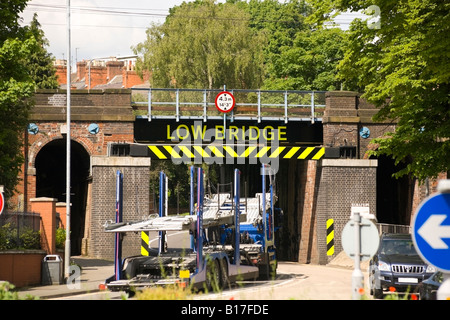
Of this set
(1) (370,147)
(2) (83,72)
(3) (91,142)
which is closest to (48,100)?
(3) (91,142)

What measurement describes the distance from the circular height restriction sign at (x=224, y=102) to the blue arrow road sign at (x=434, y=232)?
29560 millimetres

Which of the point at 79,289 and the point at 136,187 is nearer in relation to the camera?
the point at 79,289

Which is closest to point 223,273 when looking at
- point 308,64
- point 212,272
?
point 212,272

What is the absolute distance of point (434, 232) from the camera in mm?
8562

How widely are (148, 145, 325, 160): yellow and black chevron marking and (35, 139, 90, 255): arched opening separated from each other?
5.60m

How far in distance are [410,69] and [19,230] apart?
41.3 feet

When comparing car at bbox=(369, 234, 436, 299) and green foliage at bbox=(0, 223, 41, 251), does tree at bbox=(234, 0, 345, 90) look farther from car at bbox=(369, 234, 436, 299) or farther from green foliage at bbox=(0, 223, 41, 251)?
car at bbox=(369, 234, 436, 299)

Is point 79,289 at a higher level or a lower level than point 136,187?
lower

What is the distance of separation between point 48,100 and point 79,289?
1556 cm

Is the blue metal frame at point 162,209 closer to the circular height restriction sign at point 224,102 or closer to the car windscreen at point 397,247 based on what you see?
the car windscreen at point 397,247

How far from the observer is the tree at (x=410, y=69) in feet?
75.2

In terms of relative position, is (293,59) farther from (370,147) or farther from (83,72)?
(83,72)

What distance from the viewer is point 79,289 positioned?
23688mm
